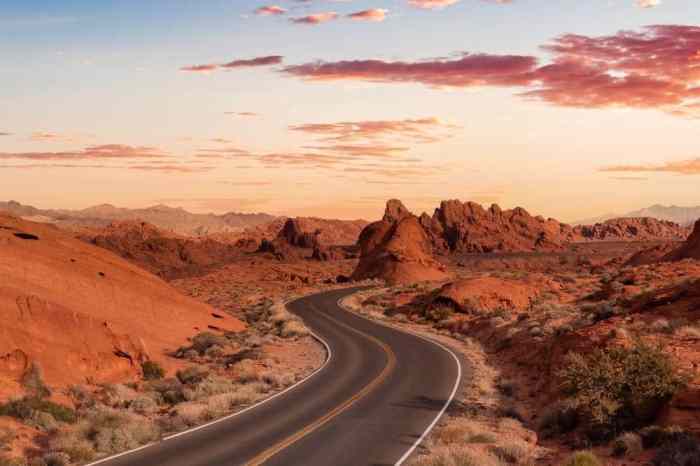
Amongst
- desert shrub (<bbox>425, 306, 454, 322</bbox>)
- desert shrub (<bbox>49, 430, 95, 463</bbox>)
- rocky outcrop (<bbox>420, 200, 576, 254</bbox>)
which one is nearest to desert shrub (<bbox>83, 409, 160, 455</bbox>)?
desert shrub (<bbox>49, 430, 95, 463</bbox>)

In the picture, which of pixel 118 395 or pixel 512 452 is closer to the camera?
pixel 512 452

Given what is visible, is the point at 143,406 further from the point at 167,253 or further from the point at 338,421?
the point at 167,253

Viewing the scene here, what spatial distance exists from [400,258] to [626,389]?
73.3 m

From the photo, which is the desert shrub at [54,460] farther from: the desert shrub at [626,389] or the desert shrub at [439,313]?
the desert shrub at [439,313]

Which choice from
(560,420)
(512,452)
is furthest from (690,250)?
(512,452)

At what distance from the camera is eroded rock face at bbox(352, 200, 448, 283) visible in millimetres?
91375

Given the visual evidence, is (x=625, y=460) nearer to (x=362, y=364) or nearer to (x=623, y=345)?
(x=623, y=345)

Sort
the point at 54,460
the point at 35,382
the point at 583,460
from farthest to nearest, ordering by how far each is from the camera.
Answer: the point at 35,382 → the point at 54,460 → the point at 583,460

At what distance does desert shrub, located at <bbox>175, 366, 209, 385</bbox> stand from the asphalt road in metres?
4.76

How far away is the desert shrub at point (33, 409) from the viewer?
2107cm

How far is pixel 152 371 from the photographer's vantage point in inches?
1182

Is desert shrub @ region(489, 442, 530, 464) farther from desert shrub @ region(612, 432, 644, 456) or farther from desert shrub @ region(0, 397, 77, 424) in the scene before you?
desert shrub @ region(0, 397, 77, 424)

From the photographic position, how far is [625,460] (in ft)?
54.3

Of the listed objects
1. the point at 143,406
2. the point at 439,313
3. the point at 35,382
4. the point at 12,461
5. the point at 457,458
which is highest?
the point at 457,458
